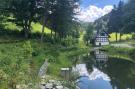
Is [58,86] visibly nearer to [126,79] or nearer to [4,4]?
[126,79]

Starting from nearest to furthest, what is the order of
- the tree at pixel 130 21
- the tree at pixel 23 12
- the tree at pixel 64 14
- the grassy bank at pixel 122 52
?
the tree at pixel 23 12, the tree at pixel 64 14, the grassy bank at pixel 122 52, the tree at pixel 130 21

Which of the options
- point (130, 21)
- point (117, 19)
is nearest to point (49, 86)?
point (130, 21)

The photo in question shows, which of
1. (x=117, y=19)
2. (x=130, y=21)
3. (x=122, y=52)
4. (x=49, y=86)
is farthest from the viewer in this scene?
(x=117, y=19)

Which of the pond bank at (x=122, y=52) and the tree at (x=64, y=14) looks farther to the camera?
the pond bank at (x=122, y=52)

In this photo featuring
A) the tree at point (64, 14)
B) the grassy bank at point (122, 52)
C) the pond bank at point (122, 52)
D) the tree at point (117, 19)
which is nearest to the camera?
the tree at point (64, 14)

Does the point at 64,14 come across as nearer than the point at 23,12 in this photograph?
No

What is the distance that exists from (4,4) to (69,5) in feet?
49.6

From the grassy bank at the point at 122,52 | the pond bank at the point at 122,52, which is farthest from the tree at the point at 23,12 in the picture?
the grassy bank at the point at 122,52

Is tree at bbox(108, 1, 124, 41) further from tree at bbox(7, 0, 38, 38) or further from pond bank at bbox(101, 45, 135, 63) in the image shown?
tree at bbox(7, 0, 38, 38)

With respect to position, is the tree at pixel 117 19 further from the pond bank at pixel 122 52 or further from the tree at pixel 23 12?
the tree at pixel 23 12

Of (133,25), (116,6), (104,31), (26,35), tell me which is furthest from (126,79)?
(104,31)

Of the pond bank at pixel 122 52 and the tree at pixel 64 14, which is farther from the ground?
the tree at pixel 64 14

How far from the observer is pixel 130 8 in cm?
10394

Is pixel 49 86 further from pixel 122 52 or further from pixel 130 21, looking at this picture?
pixel 130 21
